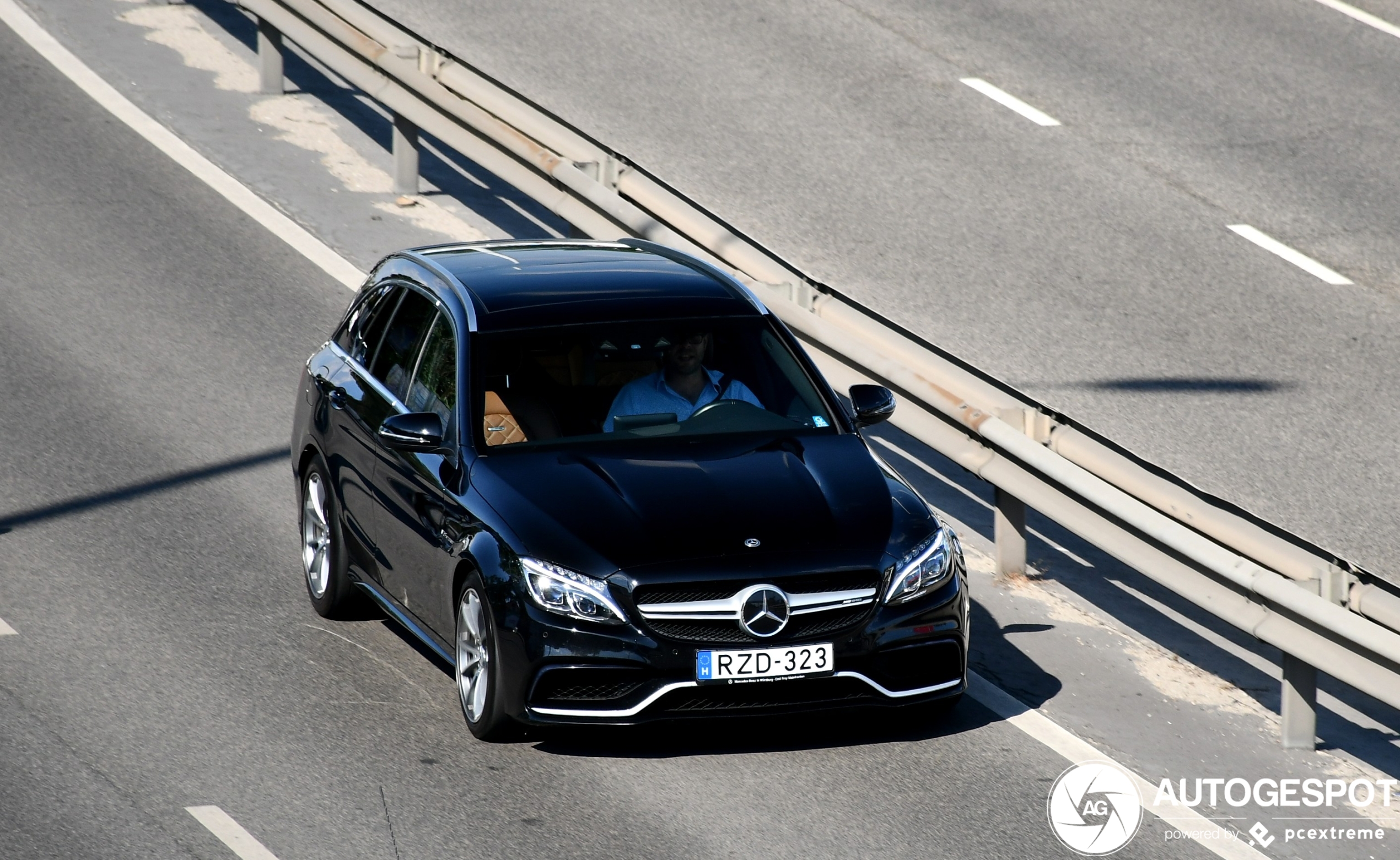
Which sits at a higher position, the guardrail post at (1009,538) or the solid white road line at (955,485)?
the guardrail post at (1009,538)

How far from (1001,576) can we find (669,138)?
7.43m

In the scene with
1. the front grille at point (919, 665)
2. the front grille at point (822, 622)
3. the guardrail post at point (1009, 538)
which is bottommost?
the guardrail post at point (1009, 538)

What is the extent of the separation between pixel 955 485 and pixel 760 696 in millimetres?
3910

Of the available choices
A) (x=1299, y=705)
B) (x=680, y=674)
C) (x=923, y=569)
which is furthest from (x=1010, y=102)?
(x=680, y=674)

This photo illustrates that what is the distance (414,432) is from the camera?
7.86 meters

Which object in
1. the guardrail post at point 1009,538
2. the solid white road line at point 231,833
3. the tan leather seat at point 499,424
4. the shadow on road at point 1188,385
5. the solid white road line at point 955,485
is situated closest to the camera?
the solid white road line at point 231,833

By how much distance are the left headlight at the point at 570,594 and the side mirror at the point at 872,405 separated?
1.71m

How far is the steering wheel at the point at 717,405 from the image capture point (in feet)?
27.1

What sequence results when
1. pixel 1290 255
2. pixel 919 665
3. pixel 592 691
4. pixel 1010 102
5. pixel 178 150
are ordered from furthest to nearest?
1. pixel 1010 102
2. pixel 178 150
3. pixel 1290 255
4. pixel 919 665
5. pixel 592 691

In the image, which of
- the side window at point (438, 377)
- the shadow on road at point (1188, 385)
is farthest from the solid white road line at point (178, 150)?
the shadow on road at point (1188, 385)

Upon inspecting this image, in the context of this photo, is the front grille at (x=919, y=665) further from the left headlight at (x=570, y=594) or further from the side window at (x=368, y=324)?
the side window at (x=368, y=324)

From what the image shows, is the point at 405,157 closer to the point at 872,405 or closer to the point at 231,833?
the point at 872,405

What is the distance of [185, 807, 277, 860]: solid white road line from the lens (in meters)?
6.41

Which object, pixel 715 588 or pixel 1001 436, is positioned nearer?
pixel 715 588
